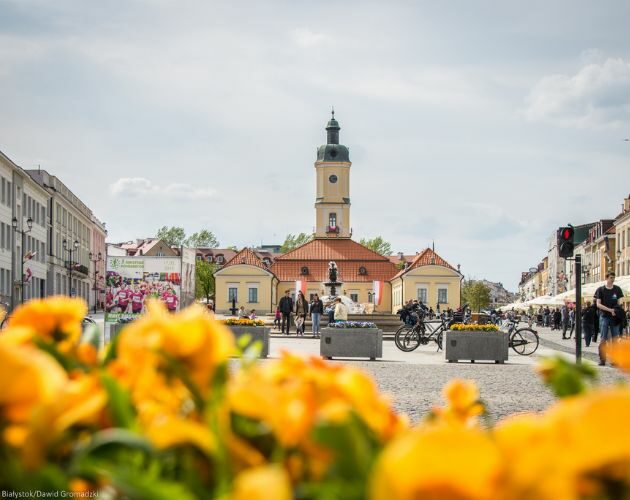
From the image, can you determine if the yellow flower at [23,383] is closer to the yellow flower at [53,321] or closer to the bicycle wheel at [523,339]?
the yellow flower at [53,321]

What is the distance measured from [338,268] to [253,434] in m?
98.3

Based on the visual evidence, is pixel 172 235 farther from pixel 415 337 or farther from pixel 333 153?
pixel 415 337

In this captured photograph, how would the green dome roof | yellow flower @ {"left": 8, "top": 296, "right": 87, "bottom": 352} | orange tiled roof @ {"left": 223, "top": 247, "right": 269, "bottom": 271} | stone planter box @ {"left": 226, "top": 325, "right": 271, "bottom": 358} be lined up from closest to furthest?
yellow flower @ {"left": 8, "top": 296, "right": 87, "bottom": 352} → stone planter box @ {"left": 226, "top": 325, "right": 271, "bottom": 358} → orange tiled roof @ {"left": 223, "top": 247, "right": 269, "bottom": 271} → the green dome roof

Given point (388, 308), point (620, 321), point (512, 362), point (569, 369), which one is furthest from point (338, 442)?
point (388, 308)

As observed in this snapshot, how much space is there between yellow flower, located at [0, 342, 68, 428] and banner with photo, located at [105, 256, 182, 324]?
956 inches

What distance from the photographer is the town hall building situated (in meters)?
94.4

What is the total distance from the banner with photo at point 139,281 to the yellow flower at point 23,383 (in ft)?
79.7

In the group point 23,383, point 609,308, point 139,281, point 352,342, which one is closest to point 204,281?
point 139,281

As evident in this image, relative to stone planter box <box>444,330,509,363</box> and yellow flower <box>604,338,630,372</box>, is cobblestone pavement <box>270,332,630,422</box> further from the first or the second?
yellow flower <box>604,338,630,372</box>

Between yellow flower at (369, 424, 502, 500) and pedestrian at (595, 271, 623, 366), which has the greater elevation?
pedestrian at (595, 271, 623, 366)

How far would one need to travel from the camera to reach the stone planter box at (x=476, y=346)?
20203mm

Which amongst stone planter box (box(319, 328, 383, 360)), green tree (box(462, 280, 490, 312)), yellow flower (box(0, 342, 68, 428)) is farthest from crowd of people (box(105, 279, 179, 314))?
green tree (box(462, 280, 490, 312))

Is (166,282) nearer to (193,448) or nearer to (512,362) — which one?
(512,362)

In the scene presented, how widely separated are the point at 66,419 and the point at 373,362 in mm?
18922
